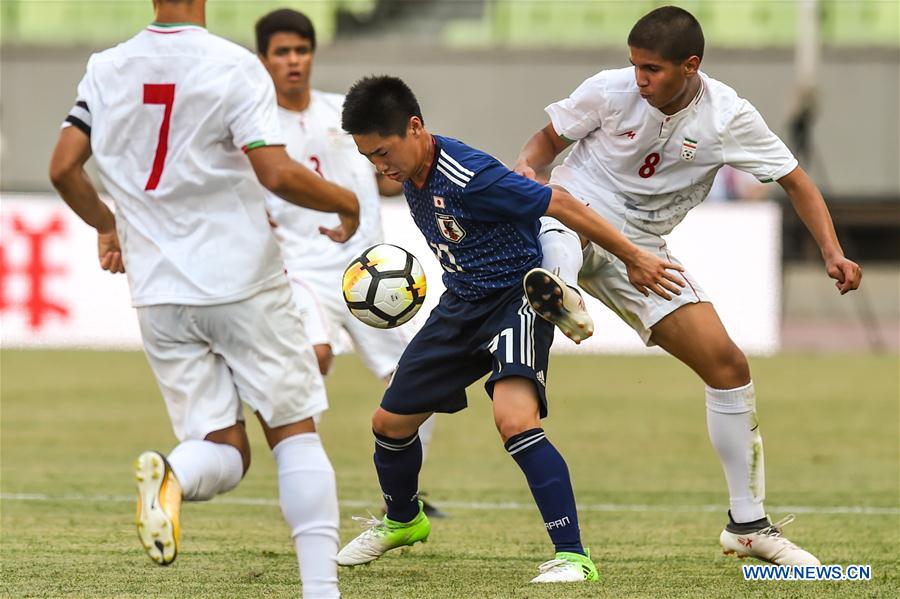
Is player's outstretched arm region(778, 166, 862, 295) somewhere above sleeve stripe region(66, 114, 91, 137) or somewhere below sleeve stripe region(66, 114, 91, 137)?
below

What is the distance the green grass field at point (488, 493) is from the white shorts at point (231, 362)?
0.76 meters

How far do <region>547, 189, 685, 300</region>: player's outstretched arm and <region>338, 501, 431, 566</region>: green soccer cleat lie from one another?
1374 millimetres

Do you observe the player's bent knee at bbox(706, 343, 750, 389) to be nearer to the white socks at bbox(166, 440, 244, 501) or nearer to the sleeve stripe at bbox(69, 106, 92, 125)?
the white socks at bbox(166, 440, 244, 501)

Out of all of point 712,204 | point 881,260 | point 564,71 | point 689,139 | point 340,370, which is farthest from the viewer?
point 564,71

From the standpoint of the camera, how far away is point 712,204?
16.2 m

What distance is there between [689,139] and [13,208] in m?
11.4

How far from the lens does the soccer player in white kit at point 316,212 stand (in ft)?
22.9

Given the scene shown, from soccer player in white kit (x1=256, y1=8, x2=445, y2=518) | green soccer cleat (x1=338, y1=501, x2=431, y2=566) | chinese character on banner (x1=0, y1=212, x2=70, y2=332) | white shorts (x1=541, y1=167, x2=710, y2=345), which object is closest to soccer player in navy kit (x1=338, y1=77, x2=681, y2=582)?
green soccer cleat (x1=338, y1=501, x2=431, y2=566)

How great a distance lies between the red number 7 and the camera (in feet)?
14.5

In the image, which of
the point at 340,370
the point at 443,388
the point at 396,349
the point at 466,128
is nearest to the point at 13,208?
the point at 340,370

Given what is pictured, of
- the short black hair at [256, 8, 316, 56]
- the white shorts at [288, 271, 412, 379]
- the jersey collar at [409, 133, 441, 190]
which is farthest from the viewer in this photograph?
the white shorts at [288, 271, 412, 379]

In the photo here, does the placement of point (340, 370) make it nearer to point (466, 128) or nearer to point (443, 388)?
point (443, 388)

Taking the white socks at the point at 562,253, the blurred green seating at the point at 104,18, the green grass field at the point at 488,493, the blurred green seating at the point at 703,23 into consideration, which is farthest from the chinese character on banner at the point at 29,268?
the blurred green seating at the point at 703,23

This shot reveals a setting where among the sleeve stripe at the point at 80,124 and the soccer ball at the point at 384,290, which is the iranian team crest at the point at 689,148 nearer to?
the soccer ball at the point at 384,290
